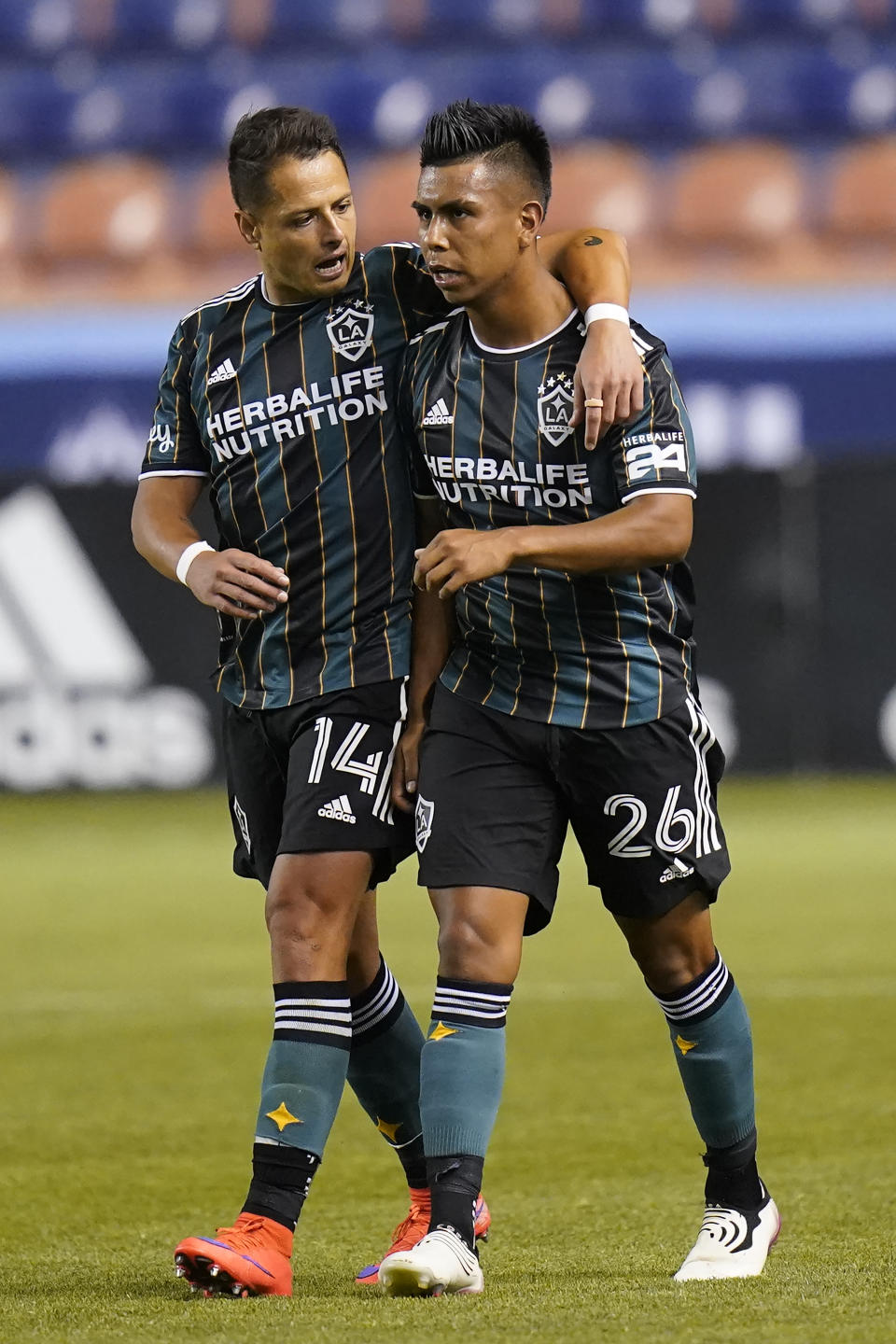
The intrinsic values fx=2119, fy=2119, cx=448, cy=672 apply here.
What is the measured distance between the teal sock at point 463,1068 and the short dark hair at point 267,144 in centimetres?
132

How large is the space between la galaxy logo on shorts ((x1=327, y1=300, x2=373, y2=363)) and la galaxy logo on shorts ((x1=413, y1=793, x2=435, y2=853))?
0.77m

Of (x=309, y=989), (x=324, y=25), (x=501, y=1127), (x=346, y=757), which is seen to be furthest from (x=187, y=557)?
(x=324, y=25)

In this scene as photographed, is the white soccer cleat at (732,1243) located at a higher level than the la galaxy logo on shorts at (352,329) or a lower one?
lower

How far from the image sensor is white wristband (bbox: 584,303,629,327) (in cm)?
330

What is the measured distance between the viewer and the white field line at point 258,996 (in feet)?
20.7

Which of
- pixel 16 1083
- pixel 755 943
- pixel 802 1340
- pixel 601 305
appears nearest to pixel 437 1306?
pixel 802 1340

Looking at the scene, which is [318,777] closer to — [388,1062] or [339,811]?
[339,811]

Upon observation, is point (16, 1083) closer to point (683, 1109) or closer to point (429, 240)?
point (683, 1109)

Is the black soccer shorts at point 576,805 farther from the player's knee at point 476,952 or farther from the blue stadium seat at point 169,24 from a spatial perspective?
the blue stadium seat at point 169,24

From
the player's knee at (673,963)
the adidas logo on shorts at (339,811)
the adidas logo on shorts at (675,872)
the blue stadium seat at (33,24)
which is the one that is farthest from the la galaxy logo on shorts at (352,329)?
the blue stadium seat at (33,24)

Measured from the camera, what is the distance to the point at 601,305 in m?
3.33

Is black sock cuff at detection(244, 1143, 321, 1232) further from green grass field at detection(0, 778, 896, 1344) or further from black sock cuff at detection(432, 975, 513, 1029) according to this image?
black sock cuff at detection(432, 975, 513, 1029)

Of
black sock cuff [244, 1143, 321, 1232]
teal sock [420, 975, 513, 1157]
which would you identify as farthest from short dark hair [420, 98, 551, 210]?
black sock cuff [244, 1143, 321, 1232]

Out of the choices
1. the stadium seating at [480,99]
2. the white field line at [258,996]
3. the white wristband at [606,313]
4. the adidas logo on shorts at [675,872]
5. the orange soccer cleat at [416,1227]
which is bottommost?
the white field line at [258,996]
